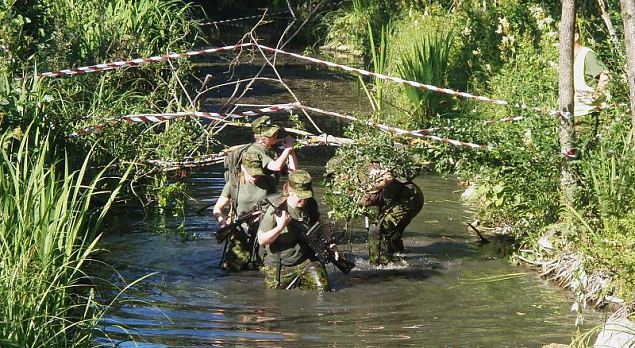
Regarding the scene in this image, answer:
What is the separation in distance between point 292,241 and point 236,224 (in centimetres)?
77

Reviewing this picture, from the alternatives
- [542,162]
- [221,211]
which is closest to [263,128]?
[221,211]

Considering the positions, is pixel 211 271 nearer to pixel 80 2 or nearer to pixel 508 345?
pixel 508 345

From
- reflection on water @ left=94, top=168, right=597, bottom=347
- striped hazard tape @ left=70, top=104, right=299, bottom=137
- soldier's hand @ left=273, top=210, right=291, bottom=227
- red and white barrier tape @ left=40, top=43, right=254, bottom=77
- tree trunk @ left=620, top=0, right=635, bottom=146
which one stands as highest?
tree trunk @ left=620, top=0, right=635, bottom=146

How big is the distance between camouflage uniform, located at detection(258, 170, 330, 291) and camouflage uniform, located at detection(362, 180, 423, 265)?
0.95 metres

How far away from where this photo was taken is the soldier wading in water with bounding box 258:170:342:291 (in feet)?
33.0

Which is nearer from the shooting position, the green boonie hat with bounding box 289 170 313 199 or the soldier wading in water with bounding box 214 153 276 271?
the green boonie hat with bounding box 289 170 313 199

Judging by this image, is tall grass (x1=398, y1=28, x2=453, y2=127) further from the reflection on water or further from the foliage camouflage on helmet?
the foliage camouflage on helmet

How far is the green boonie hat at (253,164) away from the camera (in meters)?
10.7

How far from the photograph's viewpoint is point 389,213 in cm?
1113

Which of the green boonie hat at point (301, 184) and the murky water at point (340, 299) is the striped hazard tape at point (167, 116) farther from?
the green boonie hat at point (301, 184)

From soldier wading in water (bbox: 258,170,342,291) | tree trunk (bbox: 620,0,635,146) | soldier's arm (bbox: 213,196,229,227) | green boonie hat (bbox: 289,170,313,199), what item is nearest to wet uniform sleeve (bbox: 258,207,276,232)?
soldier wading in water (bbox: 258,170,342,291)

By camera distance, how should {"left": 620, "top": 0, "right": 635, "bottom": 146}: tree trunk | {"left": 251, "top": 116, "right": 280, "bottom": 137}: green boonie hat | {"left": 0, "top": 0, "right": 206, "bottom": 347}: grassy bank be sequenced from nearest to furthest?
{"left": 0, "top": 0, "right": 206, "bottom": 347}: grassy bank
{"left": 620, "top": 0, "right": 635, "bottom": 146}: tree trunk
{"left": 251, "top": 116, "right": 280, "bottom": 137}: green boonie hat

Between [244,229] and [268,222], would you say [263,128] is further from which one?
[268,222]

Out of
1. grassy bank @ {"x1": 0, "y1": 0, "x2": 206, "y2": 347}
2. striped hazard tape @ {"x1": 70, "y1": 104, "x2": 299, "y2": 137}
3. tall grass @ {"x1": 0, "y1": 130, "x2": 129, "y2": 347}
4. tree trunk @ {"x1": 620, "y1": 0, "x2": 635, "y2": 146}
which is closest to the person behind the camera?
tall grass @ {"x1": 0, "y1": 130, "x2": 129, "y2": 347}
